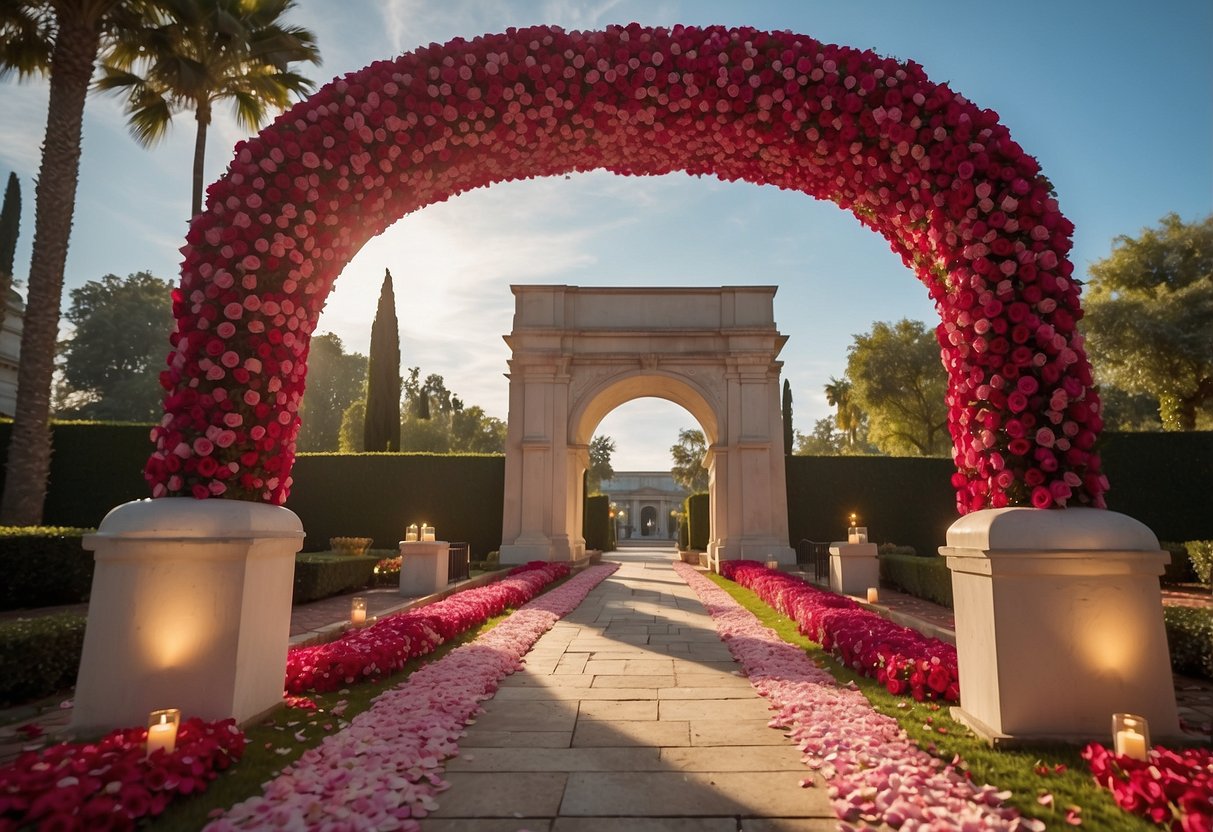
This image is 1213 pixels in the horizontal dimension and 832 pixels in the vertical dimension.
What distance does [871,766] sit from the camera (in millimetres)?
3408

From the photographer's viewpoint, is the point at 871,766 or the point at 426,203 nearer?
the point at 871,766

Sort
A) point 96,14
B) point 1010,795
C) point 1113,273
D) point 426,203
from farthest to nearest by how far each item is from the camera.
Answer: point 1113,273, point 96,14, point 426,203, point 1010,795

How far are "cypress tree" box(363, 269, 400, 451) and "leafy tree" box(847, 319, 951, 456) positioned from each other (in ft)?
71.8

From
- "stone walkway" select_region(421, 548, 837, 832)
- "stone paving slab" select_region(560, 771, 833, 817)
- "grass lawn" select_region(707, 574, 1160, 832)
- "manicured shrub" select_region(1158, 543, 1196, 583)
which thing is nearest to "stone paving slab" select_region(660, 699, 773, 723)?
"stone walkway" select_region(421, 548, 837, 832)

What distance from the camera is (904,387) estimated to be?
31.9m

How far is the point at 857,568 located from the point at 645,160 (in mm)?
8875

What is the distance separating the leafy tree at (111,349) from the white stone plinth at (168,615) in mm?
37900

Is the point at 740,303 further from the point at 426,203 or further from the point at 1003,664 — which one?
the point at 1003,664

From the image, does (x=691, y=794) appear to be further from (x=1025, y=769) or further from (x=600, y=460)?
(x=600, y=460)

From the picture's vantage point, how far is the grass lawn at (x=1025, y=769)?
2814 millimetres

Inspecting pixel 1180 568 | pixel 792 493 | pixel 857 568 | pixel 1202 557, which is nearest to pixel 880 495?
pixel 792 493

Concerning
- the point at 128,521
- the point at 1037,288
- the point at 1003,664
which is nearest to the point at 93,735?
the point at 128,521

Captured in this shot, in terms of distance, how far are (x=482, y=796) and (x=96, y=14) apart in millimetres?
14402

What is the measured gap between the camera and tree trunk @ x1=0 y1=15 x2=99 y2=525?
36.7 ft
